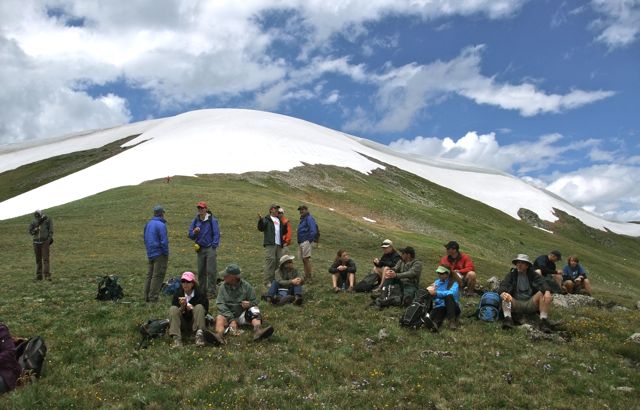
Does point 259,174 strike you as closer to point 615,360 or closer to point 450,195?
point 450,195

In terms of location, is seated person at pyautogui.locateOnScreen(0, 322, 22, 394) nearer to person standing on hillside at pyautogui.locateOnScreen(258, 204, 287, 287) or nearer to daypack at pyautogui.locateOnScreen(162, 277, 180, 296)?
daypack at pyautogui.locateOnScreen(162, 277, 180, 296)

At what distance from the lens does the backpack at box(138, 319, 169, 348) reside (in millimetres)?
12039

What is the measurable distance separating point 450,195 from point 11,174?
88.6m

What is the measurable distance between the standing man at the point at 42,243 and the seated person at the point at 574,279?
2274cm

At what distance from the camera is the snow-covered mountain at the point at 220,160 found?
5731cm

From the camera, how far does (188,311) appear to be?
12391 millimetres

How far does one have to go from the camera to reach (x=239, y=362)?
10.7m

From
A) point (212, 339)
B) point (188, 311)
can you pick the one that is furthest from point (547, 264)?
point (188, 311)

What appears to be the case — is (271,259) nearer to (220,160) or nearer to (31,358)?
(31,358)

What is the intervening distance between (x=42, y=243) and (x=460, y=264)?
57.4 feet

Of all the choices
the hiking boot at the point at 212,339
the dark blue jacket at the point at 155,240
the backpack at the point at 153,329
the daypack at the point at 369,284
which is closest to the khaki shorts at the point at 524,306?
the daypack at the point at 369,284

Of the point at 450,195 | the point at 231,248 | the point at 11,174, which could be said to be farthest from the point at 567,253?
the point at 11,174

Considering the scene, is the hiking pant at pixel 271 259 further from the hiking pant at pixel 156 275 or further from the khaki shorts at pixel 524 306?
the khaki shorts at pixel 524 306

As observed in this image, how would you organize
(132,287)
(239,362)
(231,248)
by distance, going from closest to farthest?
(239,362) → (132,287) → (231,248)
